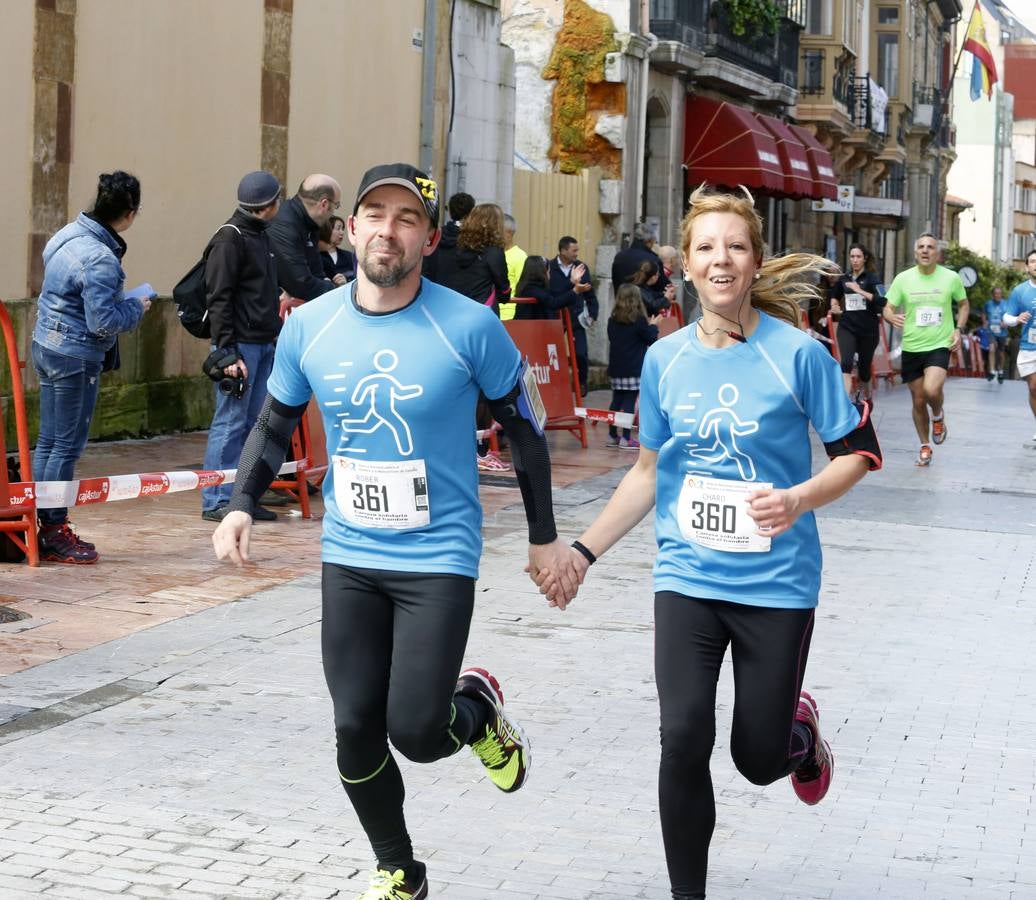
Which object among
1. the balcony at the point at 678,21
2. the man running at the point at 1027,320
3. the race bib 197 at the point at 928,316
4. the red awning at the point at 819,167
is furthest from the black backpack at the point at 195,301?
the red awning at the point at 819,167

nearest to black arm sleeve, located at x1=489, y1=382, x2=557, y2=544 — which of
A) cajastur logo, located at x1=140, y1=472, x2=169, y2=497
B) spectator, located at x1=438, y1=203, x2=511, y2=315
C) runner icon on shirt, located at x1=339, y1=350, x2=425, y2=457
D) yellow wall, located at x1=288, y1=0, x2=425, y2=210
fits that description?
runner icon on shirt, located at x1=339, y1=350, x2=425, y2=457

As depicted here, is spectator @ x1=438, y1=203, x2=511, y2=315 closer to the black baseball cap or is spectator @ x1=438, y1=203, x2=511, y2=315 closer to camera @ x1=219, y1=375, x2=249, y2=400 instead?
camera @ x1=219, y1=375, x2=249, y2=400

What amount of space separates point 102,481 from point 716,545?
5.78 metres

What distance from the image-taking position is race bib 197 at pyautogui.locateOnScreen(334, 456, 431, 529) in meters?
4.37

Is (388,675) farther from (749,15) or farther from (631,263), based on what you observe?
(749,15)

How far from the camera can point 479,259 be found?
13492 millimetres

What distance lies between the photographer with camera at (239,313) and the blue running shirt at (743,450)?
6.05m

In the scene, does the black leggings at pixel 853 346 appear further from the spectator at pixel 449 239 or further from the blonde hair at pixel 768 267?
the blonde hair at pixel 768 267

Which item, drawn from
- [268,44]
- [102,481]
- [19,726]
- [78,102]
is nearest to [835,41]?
[268,44]

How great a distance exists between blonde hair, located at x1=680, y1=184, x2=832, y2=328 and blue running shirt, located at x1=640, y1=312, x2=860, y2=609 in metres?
0.13

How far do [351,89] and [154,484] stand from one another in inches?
345

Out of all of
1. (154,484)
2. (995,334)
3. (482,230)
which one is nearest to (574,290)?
(482,230)

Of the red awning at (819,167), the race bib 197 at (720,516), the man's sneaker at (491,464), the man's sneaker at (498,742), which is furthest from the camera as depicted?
the red awning at (819,167)

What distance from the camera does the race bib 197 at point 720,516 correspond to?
430 centimetres
